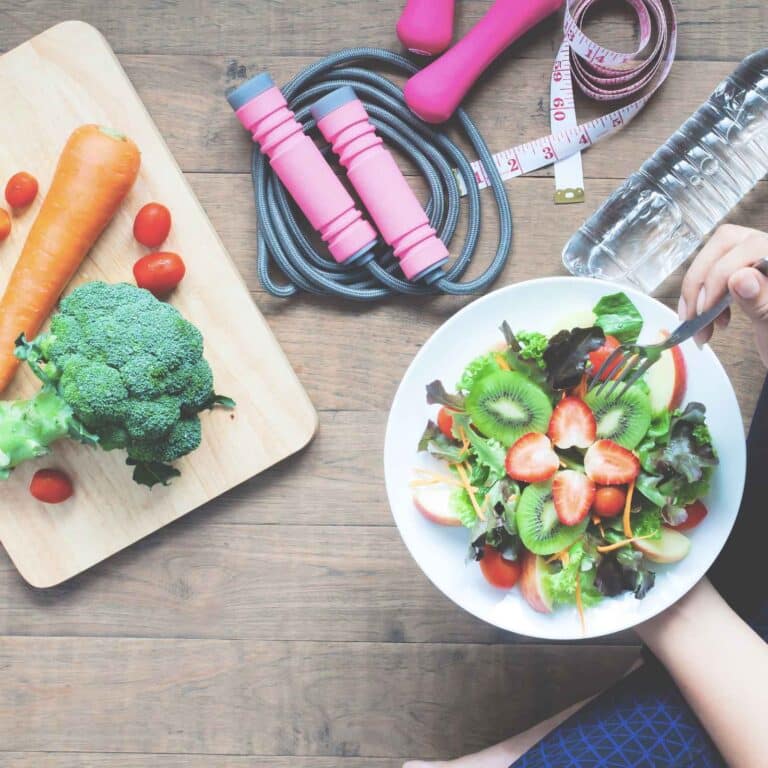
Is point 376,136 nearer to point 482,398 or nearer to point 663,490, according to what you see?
point 482,398

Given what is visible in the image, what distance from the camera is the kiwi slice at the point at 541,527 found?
1.03m

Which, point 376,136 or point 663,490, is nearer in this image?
point 663,490

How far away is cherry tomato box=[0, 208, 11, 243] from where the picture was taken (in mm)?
1240

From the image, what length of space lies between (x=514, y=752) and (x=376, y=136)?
0.94 metres

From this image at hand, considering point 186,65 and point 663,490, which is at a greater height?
point 186,65

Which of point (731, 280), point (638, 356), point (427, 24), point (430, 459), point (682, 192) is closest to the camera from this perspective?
point (731, 280)

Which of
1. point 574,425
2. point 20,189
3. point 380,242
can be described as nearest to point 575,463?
point 574,425

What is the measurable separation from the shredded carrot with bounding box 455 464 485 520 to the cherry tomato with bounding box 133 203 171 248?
1.79 ft

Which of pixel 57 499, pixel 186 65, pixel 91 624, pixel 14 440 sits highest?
pixel 186 65

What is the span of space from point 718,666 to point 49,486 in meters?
0.95

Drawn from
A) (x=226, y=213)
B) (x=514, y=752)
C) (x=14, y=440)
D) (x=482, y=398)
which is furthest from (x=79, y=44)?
(x=514, y=752)

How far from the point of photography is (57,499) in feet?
4.11

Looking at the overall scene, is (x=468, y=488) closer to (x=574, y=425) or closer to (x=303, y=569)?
(x=574, y=425)

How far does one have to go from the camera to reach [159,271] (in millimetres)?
1214
